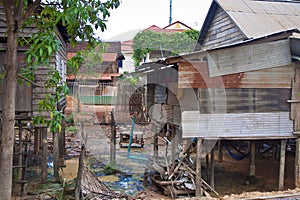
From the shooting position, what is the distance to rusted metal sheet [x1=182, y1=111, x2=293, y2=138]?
26.6 ft

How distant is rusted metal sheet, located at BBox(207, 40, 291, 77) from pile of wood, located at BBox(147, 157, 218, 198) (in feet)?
9.56

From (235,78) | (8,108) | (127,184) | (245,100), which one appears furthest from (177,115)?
(8,108)


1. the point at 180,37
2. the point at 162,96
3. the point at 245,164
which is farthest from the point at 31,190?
the point at 180,37

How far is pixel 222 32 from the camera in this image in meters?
12.4

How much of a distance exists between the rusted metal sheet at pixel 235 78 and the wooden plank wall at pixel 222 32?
2.65 m

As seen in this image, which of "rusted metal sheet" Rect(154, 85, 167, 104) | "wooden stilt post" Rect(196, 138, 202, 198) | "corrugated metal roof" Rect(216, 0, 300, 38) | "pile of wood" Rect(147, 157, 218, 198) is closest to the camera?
"wooden stilt post" Rect(196, 138, 202, 198)

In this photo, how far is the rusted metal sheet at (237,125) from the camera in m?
8.10

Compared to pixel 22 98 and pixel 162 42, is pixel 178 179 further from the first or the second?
pixel 162 42

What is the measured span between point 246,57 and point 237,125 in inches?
73.7

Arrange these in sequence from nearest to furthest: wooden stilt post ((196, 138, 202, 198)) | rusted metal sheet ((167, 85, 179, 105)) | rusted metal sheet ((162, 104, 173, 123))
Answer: wooden stilt post ((196, 138, 202, 198)), rusted metal sheet ((167, 85, 179, 105)), rusted metal sheet ((162, 104, 173, 123))

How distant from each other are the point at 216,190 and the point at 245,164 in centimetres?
328

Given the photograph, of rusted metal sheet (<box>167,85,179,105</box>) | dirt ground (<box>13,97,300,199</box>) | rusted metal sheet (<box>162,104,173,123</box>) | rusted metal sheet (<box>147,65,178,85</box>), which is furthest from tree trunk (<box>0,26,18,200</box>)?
rusted metal sheet (<box>162,104,173,123</box>)

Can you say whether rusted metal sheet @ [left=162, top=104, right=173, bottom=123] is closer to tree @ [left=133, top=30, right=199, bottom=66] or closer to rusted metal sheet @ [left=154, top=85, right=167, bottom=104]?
rusted metal sheet @ [left=154, top=85, right=167, bottom=104]

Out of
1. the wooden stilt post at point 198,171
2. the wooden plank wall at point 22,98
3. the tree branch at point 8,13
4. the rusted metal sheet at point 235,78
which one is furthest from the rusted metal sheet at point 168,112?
the tree branch at point 8,13
